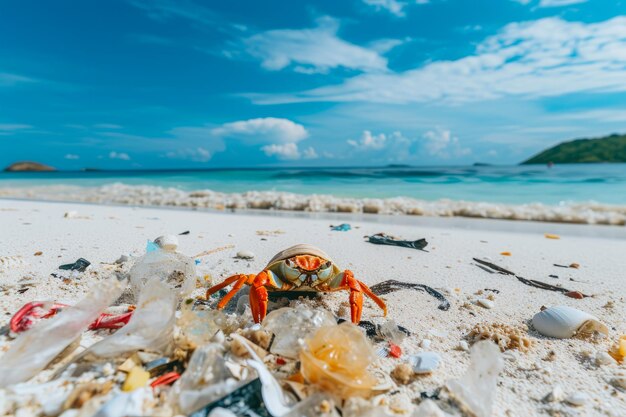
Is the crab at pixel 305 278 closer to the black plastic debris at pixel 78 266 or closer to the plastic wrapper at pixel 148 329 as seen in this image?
the plastic wrapper at pixel 148 329

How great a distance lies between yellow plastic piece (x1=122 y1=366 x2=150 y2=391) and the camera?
1.56 m

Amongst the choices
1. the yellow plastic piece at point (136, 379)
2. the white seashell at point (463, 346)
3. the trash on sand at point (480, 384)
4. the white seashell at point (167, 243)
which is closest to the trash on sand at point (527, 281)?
the white seashell at point (463, 346)

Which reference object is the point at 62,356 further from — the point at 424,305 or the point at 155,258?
the point at 424,305

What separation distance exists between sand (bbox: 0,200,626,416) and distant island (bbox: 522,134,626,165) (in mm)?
71738

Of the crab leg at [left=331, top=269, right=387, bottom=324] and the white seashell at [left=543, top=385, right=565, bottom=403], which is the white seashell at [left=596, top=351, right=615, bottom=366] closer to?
the white seashell at [left=543, top=385, right=565, bottom=403]

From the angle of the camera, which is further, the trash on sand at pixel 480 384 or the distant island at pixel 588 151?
the distant island at pixel 588 151

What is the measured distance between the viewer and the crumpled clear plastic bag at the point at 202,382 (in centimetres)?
150

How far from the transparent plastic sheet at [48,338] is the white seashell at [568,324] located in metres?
2.69

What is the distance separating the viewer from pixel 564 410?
5.73 feet

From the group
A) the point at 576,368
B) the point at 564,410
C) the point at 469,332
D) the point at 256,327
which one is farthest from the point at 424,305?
the point at 256,327

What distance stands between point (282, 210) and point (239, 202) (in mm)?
2022

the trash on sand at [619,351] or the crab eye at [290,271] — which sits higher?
the crab eye at [290,271]

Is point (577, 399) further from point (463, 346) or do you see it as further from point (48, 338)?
point (48, 338)

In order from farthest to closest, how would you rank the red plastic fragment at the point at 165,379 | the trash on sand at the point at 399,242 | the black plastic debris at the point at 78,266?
the trash on sand at the point at 399,242, the black plastic debris at the point at 78,266, the red plastic fragment at the point at 165,379
